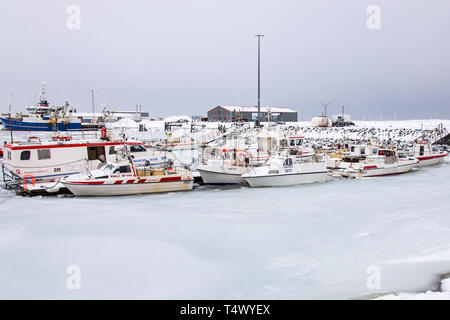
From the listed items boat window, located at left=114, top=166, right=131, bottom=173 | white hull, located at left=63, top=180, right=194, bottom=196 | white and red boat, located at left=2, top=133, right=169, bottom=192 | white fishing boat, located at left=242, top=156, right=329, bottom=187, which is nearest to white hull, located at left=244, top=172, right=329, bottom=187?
white fishing boat, located at left=242, top=156, right=329, bottom=187

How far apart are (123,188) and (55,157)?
5.07 m

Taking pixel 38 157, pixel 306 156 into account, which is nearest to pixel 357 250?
pixel 306 156

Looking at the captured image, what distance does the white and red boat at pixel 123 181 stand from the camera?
15547 millimetres

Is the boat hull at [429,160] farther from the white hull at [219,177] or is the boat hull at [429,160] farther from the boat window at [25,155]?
the boat window at [25,155]

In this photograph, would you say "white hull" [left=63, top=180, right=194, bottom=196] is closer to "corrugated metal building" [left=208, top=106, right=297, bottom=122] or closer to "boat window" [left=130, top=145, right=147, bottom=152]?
"boat window" [left=130, top=145, right=147, bottom=152]

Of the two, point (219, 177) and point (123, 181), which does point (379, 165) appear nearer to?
point (219, 177)

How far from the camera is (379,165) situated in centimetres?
2323

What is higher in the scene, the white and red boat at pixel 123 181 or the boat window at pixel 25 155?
the boat window at pixel 25 155

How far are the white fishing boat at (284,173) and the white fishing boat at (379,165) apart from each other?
3519 millimetres

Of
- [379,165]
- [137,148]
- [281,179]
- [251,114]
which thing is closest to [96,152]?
[137,148]

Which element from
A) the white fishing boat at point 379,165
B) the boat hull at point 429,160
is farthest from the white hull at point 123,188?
the boat hull at point 429,160

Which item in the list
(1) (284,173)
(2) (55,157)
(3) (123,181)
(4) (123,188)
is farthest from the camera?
(1) (284,173)

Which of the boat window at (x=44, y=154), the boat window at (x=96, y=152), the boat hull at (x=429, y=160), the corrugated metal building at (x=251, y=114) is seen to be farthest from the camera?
the corrugated metal building at (x=251, y=114)
